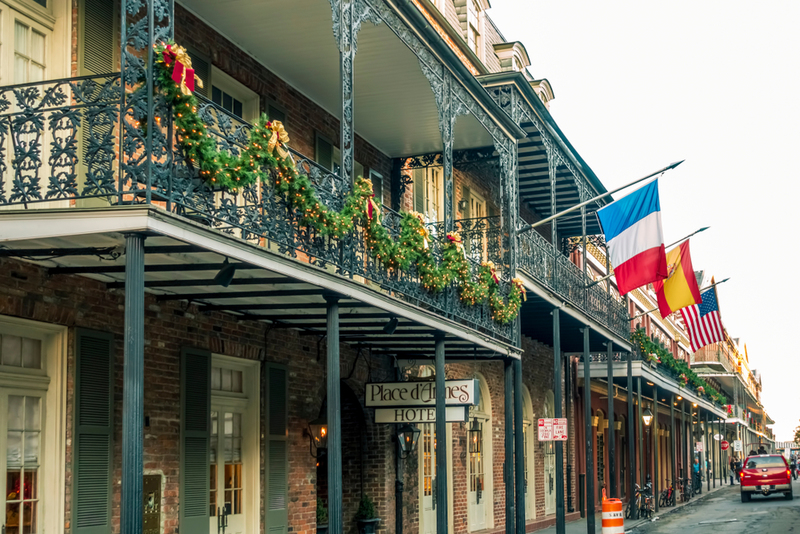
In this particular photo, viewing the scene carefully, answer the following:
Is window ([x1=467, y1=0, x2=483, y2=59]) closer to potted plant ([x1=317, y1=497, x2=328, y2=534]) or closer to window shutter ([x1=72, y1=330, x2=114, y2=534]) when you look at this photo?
potted plant ([x1=317, y1=497, x2=328, y2=534])

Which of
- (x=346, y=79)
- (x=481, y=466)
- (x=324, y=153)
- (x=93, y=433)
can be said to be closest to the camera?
(x=93, y=433)

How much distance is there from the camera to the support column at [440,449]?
14.1m

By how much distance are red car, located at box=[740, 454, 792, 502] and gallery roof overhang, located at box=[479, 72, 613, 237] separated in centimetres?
1253

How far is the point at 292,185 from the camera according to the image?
32.1 feet

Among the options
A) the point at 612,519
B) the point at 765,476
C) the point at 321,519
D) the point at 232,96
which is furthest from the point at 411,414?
the point at 765,476

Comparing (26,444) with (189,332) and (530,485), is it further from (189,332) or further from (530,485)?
(530,485)

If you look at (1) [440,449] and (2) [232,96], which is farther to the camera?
(1) [440,449]

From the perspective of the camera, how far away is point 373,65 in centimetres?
1402

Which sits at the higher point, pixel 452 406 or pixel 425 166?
pixel 425 166

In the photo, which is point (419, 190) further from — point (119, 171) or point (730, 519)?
point (730, 519)

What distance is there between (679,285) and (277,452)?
46.0 ft

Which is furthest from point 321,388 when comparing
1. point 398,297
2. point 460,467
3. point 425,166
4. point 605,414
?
point 605,414

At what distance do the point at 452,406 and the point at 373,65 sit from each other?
5.26 meters

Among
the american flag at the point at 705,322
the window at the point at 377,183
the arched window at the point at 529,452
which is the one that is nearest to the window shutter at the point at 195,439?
the window at the point at 377,183
